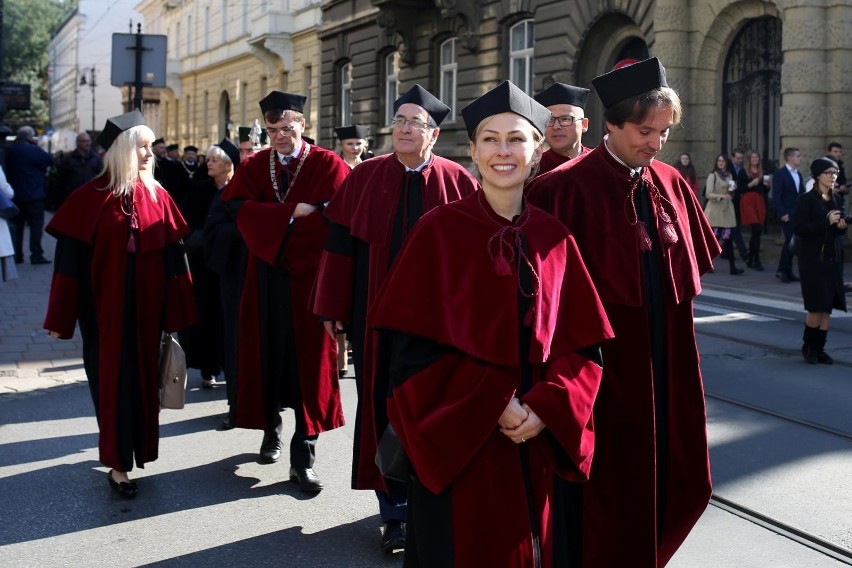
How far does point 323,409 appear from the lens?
6.18m

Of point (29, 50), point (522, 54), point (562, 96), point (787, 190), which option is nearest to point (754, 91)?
point (787, 190)

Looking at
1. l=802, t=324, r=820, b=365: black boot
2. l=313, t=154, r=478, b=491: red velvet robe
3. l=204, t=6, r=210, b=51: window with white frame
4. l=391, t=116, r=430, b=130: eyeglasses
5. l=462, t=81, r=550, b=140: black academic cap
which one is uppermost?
l=204, t=6, r=210, b=51: window with white frame

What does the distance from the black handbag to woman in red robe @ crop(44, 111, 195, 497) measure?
2.89 meters

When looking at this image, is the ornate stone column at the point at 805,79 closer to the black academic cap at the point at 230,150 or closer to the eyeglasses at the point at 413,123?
the black academic cap at the point at 230,150

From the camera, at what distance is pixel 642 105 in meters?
3.92

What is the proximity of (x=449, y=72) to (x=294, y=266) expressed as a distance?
23.8m

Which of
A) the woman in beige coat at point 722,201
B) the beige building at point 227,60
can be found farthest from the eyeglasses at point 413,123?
the beige building at point 227,60

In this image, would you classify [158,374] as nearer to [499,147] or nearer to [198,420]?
[198,420]

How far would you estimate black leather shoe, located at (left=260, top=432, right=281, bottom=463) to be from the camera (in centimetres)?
661

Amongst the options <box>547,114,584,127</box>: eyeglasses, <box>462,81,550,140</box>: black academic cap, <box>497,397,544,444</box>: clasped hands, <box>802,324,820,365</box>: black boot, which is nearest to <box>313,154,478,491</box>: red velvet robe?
<box>547,114,584,127</box>: eyeglasses

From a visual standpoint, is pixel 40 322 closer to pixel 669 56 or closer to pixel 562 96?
pixel 562 96

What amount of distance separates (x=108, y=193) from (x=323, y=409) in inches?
64.4

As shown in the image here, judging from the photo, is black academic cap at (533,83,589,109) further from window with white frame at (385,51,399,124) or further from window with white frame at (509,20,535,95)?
window with white frame at (385,51,399,124)

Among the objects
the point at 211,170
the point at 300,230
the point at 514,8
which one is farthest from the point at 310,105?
the point at 300,230
